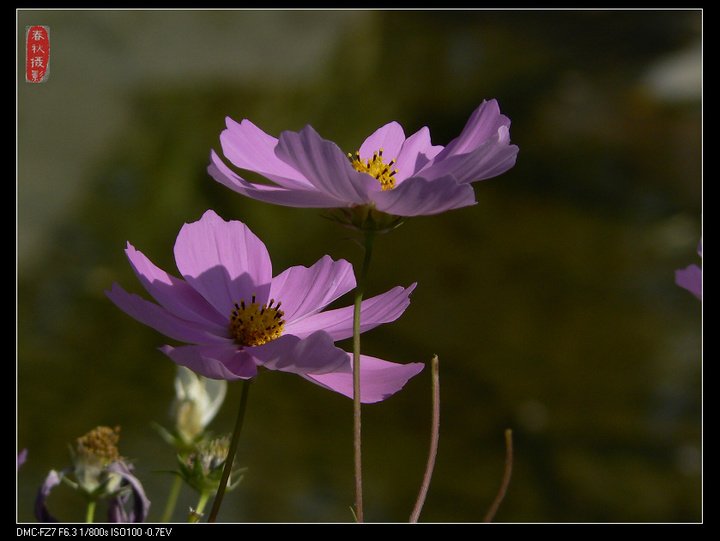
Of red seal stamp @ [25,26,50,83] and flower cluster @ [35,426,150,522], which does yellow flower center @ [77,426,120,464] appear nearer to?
flower cluster @ [35,426,150,522]

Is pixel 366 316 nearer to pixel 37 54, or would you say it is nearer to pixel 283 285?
pixel 283 285

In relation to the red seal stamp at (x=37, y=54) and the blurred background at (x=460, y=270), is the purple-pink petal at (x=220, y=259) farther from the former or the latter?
the blurred background at (x=460, y=270)

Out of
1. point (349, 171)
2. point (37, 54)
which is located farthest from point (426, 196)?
point (37, 54)

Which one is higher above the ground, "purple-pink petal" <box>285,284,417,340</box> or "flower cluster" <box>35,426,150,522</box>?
"purple-pink petal" <box>285,284,417,340</box>

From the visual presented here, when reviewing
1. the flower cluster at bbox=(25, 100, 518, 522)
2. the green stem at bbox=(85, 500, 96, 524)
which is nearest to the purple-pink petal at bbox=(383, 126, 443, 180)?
the flower cluster at bbox=(25, 100, 518, 522)

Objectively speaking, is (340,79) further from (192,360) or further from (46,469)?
(192,360)
